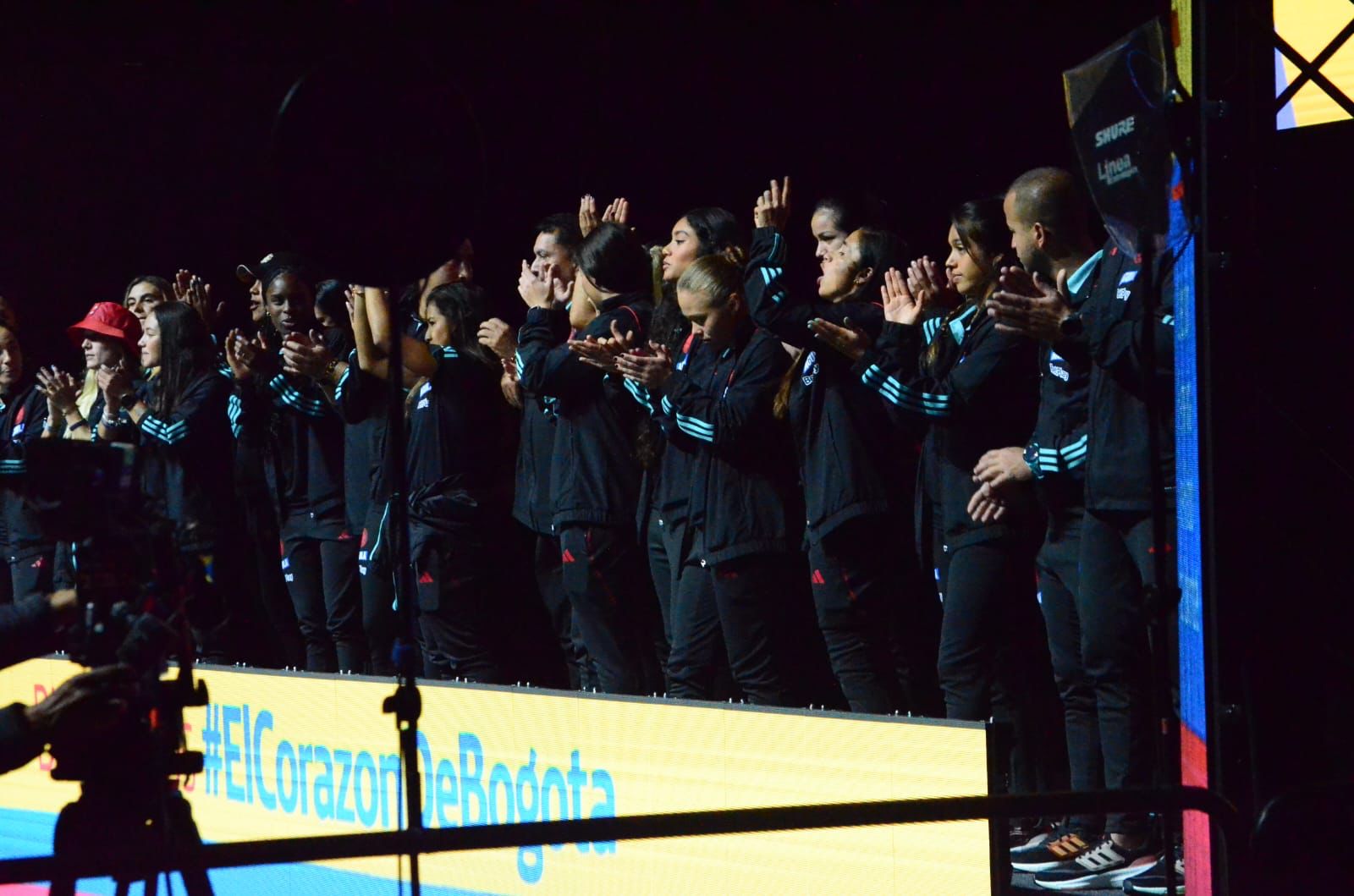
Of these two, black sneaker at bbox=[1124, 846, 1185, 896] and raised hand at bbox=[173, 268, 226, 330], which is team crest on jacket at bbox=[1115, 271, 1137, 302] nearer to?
black sneaker at bbox=[1124, 846, 1185, 896]

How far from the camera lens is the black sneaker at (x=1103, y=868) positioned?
4.98 meters

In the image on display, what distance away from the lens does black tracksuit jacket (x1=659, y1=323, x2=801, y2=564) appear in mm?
5984

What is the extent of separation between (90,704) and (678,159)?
5.18 metres

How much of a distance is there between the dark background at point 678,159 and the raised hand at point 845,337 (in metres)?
1.23

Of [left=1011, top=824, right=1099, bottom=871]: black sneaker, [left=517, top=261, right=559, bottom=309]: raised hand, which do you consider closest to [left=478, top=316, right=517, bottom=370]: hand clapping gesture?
[left=517, top=261, right=559, bottom=309]: raised hand

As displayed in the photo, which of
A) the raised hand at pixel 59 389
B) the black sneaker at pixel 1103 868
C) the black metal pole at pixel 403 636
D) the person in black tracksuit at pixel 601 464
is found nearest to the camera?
the black metal pole at pixel 403 636

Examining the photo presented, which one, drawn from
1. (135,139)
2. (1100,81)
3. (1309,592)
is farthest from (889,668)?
(135,139)

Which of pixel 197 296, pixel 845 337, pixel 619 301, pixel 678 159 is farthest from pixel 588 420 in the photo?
pixel 197 296

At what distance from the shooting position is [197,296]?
870 centimetres

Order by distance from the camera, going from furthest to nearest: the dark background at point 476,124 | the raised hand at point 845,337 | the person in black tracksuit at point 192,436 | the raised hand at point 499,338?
the person in black tracksuit at point 192,436 → the raised hand at point 499,338 → the raised hand at point 845,337 → the dark background at point 476,124

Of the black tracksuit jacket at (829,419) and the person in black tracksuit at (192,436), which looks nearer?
the black tracksuit jacket at (829,419)

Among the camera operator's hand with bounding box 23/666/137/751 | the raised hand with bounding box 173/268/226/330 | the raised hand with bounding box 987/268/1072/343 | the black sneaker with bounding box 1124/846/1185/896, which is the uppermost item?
Result: the raised hand with bounding box 173/268/226/330

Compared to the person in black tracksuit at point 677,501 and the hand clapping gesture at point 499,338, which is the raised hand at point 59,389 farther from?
the person in black tracksuit at point 677,501

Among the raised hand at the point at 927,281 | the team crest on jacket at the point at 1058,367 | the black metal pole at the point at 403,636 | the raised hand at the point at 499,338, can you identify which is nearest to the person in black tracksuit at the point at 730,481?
the raised hand at the point at 927,281
